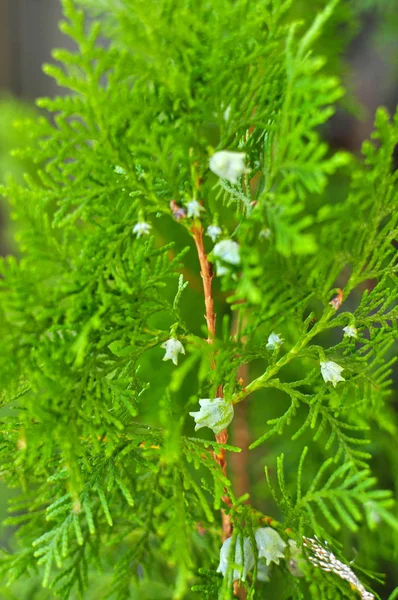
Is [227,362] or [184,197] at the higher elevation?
[184,197]

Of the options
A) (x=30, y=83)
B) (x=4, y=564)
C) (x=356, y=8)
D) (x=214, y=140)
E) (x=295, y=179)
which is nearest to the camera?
(x=295, y=179)

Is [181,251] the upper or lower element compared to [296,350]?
upper

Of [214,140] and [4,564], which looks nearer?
[4,564]

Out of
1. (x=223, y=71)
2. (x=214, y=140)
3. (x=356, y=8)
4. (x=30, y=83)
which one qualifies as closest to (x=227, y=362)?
(x=223, y=71)

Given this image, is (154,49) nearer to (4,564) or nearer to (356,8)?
(4,564)

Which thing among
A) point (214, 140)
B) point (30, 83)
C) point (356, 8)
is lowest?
point (214, 140)

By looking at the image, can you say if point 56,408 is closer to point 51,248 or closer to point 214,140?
point 51,248

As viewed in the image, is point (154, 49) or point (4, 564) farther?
point (4, 564)

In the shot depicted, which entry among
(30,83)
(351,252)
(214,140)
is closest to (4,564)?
(351,252)

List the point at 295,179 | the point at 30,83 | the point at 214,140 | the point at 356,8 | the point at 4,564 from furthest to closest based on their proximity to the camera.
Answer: the point at 30,83 < the point at 356,8 < the point at 214,140 < the point at 4,564 < the point at 295,179
